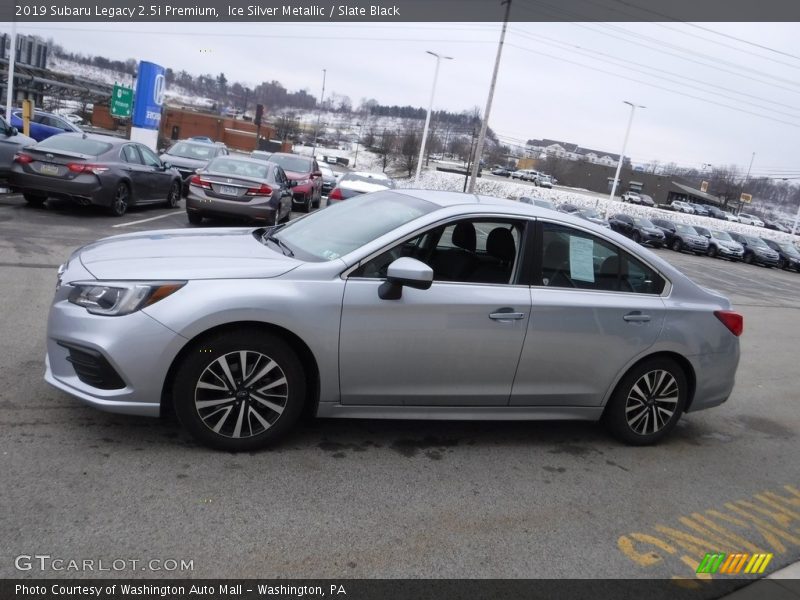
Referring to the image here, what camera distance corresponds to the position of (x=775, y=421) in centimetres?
629

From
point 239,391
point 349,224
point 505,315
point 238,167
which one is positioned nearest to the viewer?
point 239,391

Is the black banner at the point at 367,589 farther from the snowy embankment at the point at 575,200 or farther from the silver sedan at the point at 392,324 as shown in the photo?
the snowy embankment at the point at 575,200

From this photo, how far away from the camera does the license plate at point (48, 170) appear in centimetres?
1198

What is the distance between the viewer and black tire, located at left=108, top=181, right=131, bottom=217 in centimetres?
1298

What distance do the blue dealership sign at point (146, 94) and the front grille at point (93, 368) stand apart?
24.0m

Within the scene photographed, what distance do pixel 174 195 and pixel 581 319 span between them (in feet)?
44.0

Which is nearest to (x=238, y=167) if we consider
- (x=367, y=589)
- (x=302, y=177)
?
(x=302, y=177)

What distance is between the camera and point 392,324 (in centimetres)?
409

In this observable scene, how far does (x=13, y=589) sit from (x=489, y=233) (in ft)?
11.1

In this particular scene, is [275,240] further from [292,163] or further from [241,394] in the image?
[292,163]

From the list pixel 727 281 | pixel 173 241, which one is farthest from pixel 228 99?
pixel 173 241

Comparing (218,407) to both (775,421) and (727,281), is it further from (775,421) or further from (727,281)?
(727,281)

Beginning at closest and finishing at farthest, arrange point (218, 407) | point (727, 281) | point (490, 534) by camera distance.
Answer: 1. point (490, 534)
2. point (218, 407)
3. point (727, 281)

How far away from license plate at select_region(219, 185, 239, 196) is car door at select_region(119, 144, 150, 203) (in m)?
1.99
